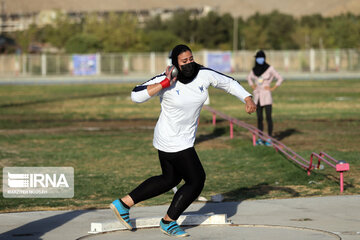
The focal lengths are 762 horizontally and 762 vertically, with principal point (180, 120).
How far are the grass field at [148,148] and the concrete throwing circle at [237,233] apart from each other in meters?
2.16

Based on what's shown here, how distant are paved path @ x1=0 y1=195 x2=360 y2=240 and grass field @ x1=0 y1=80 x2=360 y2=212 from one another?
2.60 feet

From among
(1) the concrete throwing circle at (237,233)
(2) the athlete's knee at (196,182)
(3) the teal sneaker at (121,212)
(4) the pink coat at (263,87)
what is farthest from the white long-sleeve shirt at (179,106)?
(4) the pink coat at (263,87)

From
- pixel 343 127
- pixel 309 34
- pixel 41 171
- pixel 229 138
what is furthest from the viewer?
pixel 309 34

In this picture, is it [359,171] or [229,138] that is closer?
[359,171]

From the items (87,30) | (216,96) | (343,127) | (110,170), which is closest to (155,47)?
(87,30)

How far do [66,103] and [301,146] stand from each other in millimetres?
18441

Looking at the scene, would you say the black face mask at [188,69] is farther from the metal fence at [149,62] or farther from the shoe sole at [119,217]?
the metal fence at [149,62]

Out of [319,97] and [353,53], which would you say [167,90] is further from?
[353,53]

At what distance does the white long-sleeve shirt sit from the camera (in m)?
7.36

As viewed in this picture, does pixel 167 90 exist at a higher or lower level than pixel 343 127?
higher

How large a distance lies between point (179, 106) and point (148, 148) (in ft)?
29.7

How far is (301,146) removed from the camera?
16203 millimetres

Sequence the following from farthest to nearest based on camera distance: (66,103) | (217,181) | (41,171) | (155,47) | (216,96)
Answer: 1. (155,47)
2. (216,96)
3. (66,103)
4. (41,171)
5. (217,181)

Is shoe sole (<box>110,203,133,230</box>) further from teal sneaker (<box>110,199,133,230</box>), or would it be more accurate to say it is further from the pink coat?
the pink coat
